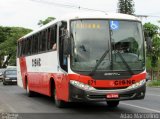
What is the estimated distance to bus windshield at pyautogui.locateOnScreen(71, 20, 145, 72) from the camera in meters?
14.2

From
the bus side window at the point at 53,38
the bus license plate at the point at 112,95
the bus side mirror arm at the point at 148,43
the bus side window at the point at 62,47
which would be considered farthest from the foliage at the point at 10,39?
the bus license plate at the point at 112,95

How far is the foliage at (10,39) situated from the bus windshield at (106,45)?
75.6m

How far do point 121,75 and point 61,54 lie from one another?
2303mm

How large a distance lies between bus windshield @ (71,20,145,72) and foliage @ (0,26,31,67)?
75592mm

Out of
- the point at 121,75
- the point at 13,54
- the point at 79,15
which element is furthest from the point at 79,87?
the point at 13,54

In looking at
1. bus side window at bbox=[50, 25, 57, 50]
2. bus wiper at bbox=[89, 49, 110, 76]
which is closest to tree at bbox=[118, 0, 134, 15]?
bus side window at bbox=[50, 25, 57, 50]

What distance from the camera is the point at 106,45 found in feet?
47.3

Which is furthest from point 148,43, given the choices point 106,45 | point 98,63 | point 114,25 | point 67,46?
point 67,46

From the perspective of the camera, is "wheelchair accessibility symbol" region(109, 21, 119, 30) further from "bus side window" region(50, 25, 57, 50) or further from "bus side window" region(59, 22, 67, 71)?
"bus side window" region(50, 25, 57, 50)

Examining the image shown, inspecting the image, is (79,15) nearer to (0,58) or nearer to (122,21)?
(122,21)

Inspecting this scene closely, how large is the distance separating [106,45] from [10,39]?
257 feet

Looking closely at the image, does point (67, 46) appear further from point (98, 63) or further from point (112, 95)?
point (112, 95)

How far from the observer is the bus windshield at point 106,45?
14.2m

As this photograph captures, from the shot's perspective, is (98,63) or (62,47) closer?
(98,63)
